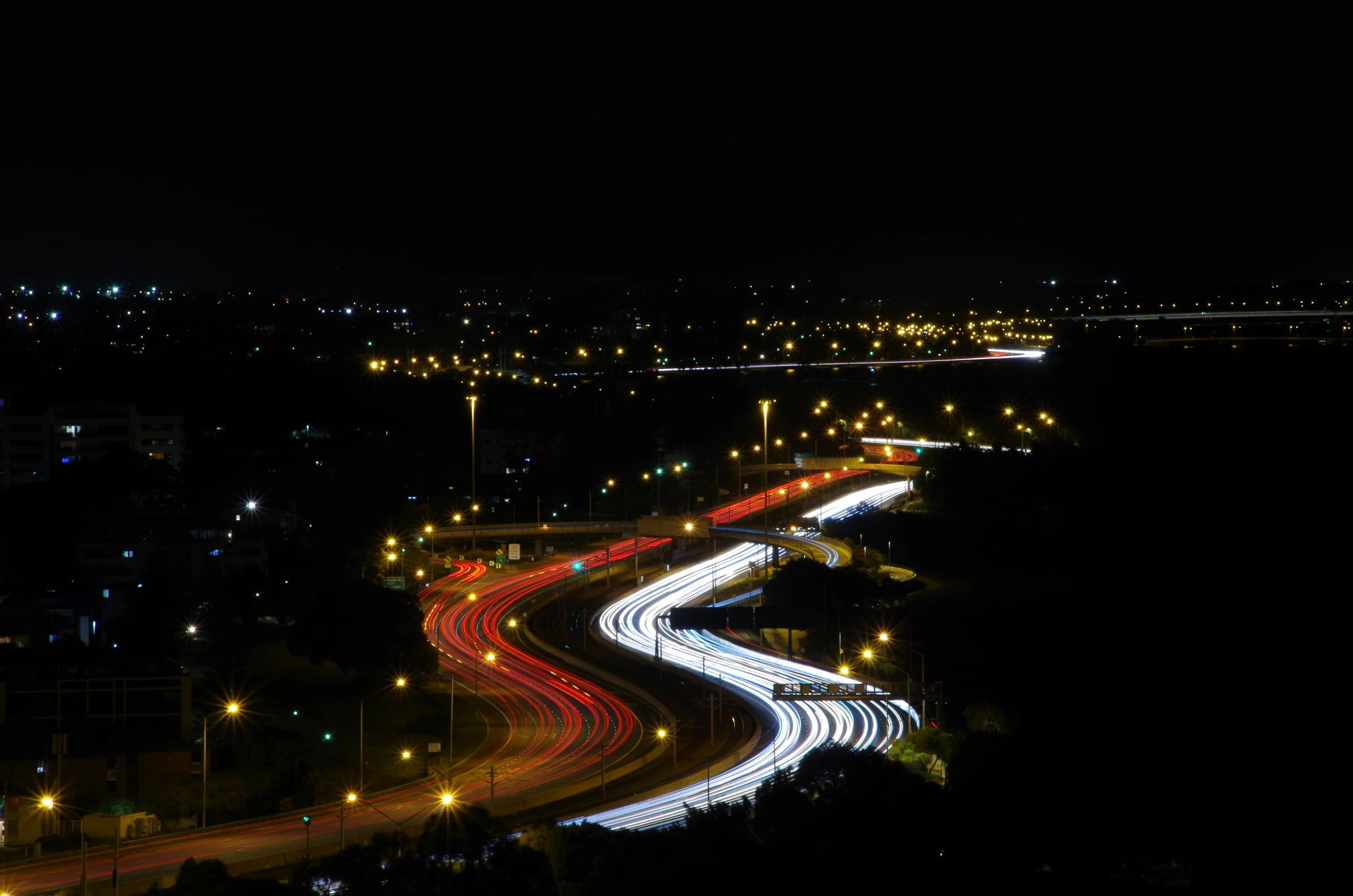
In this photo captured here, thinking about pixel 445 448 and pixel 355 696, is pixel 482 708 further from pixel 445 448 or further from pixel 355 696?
pixel 445 448

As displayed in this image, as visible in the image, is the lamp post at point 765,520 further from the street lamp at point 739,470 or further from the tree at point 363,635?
the tree at point 363,635

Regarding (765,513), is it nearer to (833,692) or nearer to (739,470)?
(739,470)

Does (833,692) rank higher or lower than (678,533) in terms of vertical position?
lower

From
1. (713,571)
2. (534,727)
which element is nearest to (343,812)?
(534,727)

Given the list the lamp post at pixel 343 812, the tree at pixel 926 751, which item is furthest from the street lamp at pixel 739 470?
the lamp post at pixel 343 812

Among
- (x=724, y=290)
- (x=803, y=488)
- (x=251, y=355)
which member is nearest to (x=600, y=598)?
(x=803, y=488)

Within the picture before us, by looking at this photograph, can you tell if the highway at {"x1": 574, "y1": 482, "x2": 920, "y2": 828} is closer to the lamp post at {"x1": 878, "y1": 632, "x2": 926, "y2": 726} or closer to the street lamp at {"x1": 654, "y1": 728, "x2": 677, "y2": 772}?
the lamp post at {"x1": 878, "y1": 632, "x2": 926, "y2": 726}
